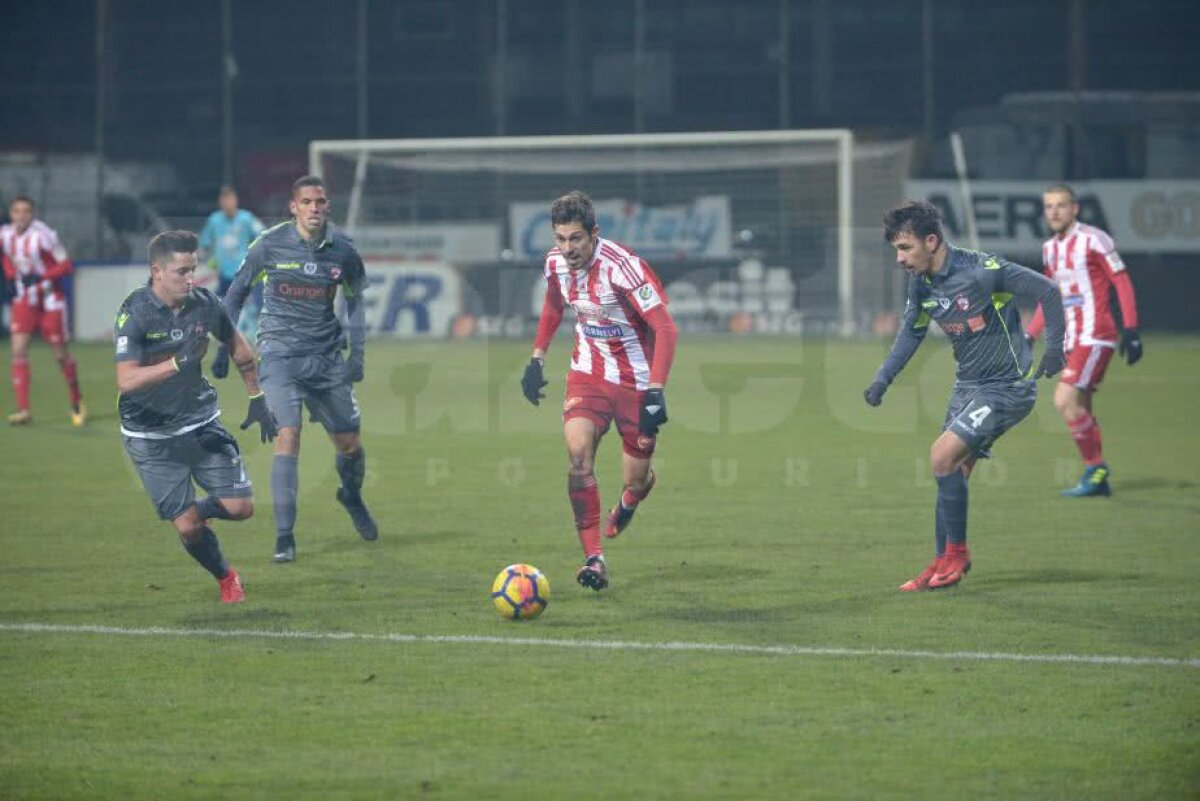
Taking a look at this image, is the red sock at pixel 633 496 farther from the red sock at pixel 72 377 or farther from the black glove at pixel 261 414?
the red sock at pixel 72 377

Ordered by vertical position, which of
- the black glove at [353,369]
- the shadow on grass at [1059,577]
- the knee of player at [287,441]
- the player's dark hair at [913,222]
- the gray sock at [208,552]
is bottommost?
the shadow on grass at [1059,577]

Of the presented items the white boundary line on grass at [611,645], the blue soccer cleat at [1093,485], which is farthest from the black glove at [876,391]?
the blue soccer cleat at [1093,485]

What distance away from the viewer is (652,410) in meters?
9.52

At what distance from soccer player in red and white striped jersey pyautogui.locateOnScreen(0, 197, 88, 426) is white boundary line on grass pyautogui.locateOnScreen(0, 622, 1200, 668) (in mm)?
10603

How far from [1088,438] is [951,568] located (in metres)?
4.37


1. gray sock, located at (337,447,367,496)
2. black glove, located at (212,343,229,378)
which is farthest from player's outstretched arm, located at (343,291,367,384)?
black glove, located at (212,343,229,378)

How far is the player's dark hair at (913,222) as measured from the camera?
9613mm

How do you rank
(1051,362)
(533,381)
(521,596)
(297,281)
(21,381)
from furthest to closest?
1. (21,381)
2. (297,281)
3. (533,381)
4. (1051,362)
5. (521,596)

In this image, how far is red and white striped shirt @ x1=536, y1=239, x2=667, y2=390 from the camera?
9930mm

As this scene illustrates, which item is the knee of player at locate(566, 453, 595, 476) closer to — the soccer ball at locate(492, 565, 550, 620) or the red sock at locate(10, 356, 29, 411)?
the soccer ball at locate(492, 565, 550, 620)

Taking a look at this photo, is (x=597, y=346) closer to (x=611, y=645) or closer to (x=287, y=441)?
(x=287, y=441)

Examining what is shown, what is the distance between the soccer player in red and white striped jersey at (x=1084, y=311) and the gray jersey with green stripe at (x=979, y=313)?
3912 millimetres

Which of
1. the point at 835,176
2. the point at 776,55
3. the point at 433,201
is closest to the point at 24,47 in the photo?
the point at 433,201

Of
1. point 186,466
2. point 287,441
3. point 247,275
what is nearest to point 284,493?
point 287,441
